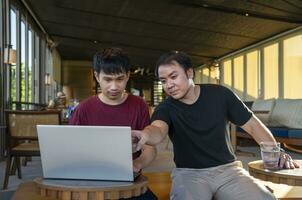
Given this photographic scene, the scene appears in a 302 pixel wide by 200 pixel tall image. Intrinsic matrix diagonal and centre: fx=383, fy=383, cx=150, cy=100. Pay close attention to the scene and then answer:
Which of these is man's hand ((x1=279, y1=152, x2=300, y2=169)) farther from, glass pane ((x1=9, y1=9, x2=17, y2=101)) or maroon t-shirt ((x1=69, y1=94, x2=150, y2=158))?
glass pane ((x1=9, y1=9, x2=17, y2=101))

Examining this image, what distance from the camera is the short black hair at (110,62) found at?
1.55 meters

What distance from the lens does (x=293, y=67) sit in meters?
10.1

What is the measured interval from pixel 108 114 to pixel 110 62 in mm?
274

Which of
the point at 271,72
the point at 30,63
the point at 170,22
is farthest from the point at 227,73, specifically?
the point at 30,63

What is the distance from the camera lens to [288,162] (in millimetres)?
1804

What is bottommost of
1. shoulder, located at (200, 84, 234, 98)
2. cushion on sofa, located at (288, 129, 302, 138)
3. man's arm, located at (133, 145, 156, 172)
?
cushion on sofa, located at (288, 129, 302, 138)

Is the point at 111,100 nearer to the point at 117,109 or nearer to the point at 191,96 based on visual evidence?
the point at 117,109

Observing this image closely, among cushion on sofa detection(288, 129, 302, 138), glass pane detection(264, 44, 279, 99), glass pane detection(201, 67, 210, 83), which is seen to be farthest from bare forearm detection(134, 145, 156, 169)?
glass pane detection(201, 67, 210, 83)

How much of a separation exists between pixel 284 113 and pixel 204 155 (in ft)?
20.6

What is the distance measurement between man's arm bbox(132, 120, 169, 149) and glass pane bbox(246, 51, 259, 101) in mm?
11219

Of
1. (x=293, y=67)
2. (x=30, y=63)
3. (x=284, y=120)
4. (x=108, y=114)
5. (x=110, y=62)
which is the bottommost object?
(x=284, y=120)

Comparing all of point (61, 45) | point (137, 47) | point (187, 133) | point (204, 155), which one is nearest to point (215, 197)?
point (204, 155)

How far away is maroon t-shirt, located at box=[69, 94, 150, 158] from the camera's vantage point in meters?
1.72

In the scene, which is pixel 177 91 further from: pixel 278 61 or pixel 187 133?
pixel 278 61
